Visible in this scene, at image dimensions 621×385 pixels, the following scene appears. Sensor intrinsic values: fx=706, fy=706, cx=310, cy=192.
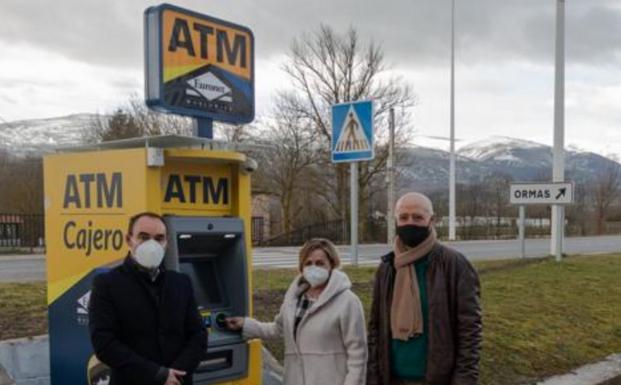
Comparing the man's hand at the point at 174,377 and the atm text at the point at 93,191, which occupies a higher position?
the atm text at the point at 93,191

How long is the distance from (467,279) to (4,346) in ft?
10.3

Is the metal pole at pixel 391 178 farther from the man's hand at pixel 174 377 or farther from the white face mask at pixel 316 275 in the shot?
the man's hand at pixel 174 377

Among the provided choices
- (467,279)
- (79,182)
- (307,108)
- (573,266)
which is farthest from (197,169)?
(307,108)

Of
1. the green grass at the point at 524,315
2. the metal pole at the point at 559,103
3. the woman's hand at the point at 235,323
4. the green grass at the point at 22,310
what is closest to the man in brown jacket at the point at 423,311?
the woman's hand at the point at 235,323

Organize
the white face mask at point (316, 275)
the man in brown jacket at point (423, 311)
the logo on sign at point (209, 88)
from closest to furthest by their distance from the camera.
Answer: the man in brown jacket at point (423, 311) < the white face mask at point (316, 275) < the logo on sign at point (209, 88)

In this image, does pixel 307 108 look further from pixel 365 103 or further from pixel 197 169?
pixel 197 169

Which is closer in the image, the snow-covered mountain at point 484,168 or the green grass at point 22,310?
the green grass at point 22,310

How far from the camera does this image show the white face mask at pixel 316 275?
372 cm

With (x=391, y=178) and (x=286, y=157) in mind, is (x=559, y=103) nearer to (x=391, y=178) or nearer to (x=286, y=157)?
(x=391, y=178)

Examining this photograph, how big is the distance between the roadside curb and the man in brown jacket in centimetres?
339

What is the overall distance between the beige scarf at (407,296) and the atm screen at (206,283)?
1.21m

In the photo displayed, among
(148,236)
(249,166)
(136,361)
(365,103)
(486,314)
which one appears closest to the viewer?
(136,361)

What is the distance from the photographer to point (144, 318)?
317cm

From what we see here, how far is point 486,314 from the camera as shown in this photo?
826cm
